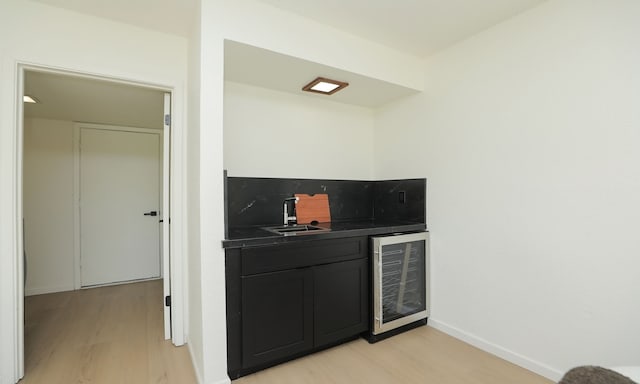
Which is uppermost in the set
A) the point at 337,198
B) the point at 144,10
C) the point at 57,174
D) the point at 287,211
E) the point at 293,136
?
the point at 144,10

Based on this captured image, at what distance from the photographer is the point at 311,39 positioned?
2.07 metres

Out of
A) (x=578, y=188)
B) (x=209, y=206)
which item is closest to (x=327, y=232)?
(x=209, y=206)

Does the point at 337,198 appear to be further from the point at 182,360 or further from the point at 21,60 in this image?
the point at 21,60

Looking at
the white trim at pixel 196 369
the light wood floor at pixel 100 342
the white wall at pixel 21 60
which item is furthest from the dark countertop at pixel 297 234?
the white wall at pixel 21 60

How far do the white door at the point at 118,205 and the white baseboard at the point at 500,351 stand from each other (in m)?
3.79

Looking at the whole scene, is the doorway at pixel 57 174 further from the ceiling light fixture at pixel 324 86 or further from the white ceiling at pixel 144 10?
the ceiling light fixture at pixel 324 86

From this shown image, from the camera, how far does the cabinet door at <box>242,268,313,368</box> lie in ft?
6.03

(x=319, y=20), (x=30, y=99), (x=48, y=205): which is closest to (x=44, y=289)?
(x=48, y=205)

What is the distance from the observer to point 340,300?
219cm

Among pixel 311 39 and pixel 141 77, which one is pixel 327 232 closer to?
pixel 311 39

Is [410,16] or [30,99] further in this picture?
[30,99]

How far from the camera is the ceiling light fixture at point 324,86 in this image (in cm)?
240

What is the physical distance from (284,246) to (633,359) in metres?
2.05

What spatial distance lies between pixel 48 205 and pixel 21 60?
2.51 metres
